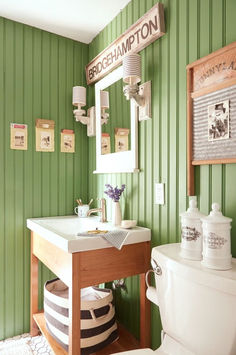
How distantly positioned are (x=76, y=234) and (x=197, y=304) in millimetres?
794

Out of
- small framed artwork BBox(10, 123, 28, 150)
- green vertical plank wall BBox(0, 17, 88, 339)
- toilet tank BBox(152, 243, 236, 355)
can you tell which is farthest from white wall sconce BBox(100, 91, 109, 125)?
toilet tank BBox(152, 243, 236, 355)

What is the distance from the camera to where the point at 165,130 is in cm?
156

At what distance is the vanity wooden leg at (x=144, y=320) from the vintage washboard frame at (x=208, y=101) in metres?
0.79

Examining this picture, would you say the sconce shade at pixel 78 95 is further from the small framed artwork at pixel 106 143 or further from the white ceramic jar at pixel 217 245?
the white ceramic jar at pixel 217 245

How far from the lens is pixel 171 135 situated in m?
1.51

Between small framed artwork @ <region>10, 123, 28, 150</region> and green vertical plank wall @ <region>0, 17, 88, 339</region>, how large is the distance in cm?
3

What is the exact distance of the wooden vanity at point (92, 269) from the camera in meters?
1.38

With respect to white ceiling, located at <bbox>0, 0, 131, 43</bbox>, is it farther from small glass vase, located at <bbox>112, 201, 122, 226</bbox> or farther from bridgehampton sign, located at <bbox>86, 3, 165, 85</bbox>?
small glass vase, located at <bbox>112, 201, 122, 226</bbox>

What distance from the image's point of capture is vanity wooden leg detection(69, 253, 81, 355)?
1363 mm

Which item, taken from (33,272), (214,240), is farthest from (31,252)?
(214,240)

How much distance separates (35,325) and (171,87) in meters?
2.09

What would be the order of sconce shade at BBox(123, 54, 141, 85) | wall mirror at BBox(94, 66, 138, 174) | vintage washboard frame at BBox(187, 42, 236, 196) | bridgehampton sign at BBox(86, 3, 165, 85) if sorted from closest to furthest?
vintage washboard frame at BBox(187, 42, 236, 196) → bridgehampton sign at BBox(86, 3, 165, 85) → sconce shade at BBox(123, 54, 141, 85) → wall mirror at BBox(94, 66, 138, 174)

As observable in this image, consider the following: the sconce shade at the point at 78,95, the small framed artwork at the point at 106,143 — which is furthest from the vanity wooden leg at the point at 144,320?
the sconce shade at the point at 78,95

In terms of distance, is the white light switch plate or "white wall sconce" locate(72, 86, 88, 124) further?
"white wall sconce" locate(72, 86, 88, 124)
